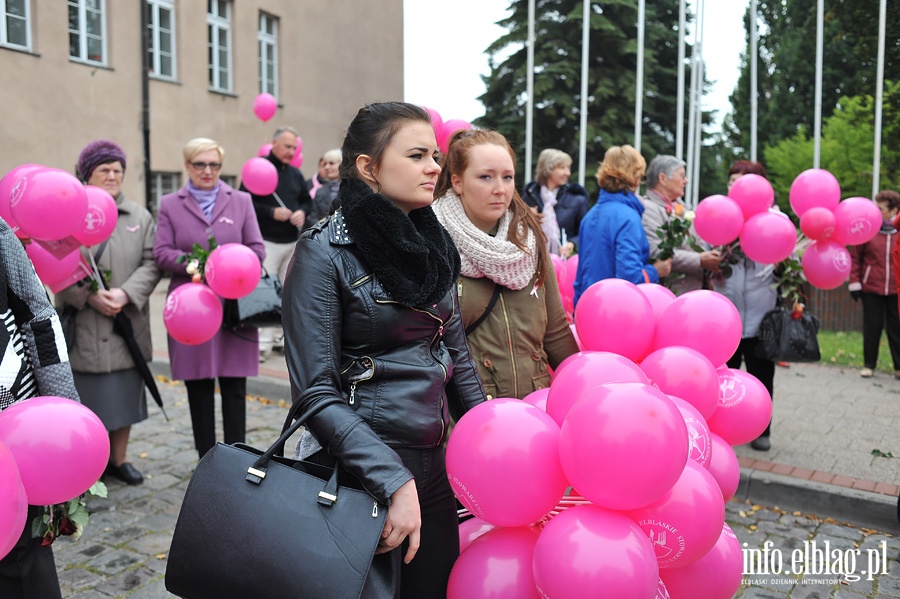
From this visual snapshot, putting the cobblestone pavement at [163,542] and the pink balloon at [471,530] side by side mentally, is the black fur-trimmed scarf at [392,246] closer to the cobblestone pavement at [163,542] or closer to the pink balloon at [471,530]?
the pink balloon at [471,530]

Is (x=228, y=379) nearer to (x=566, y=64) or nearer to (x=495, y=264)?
(x=495, y=264)

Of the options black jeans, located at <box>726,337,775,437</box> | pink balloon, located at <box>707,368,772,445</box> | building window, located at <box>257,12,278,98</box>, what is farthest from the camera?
building window, located at <box>257,12,278,98</box>

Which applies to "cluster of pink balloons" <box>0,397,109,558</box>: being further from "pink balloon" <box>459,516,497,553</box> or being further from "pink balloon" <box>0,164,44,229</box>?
"pink balloon" <box>0,164,44,229</box>

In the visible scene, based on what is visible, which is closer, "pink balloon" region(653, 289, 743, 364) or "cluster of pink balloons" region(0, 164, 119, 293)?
Result: "pink balloon" region(653, 289, 743, 364)

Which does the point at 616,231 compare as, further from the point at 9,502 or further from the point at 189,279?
the point at 9,502

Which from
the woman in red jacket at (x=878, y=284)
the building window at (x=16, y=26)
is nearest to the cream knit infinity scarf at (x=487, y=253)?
the woman in red jacket at (x=878, y=284)

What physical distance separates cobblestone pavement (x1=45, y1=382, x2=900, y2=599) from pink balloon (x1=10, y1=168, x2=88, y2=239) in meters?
1.69

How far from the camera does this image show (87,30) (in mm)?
15586

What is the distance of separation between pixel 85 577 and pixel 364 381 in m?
2.64

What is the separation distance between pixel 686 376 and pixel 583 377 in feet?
2.33

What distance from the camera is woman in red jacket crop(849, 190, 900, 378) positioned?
9.34 m

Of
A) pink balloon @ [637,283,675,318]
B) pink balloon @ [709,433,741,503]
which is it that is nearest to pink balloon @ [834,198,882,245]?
pink balloon @ [637,283,675,318]

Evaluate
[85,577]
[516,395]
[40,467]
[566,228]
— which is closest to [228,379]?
[85,577]

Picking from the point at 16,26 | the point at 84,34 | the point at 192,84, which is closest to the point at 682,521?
the point at 16,26
